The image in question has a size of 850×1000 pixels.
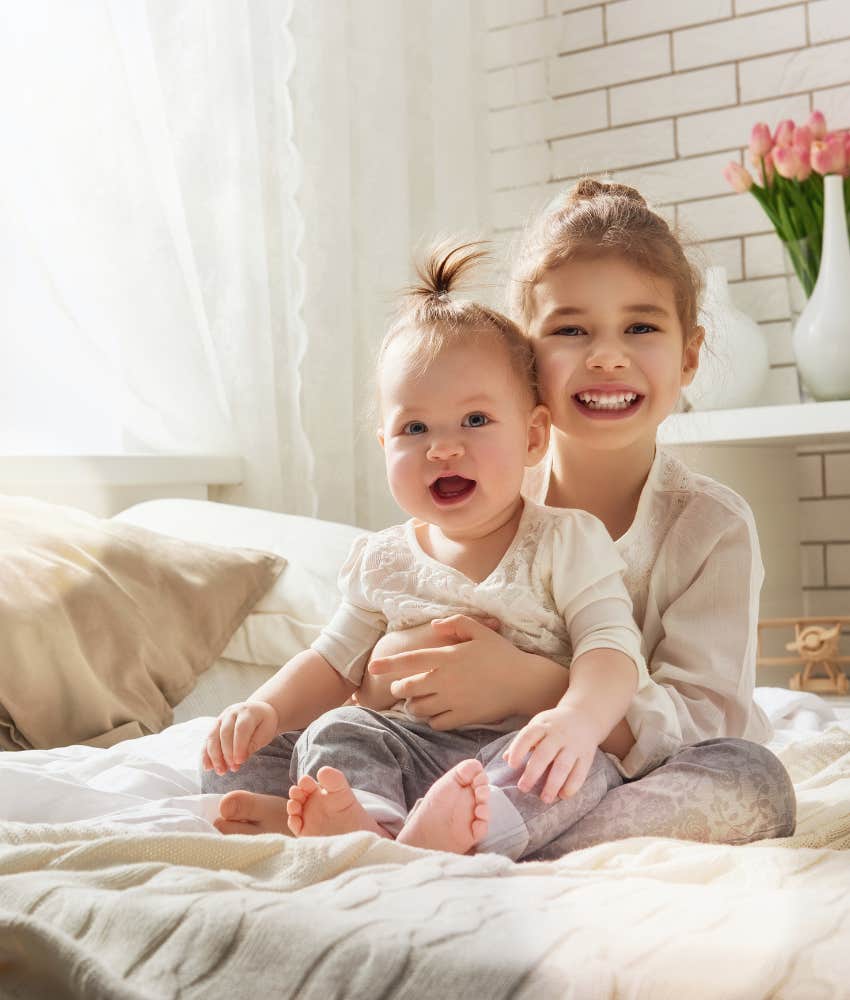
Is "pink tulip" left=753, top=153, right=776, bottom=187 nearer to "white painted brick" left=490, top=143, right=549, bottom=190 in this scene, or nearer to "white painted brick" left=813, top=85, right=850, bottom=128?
"white painted brick" left=813, top=85, right=850, bottom=128

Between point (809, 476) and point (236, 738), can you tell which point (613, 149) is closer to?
point (809, 476)

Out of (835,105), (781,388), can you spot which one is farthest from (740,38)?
(781,388)

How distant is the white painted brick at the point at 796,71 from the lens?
8.98 feet

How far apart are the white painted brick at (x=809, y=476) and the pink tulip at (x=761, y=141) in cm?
68

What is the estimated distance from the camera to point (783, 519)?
2727mm

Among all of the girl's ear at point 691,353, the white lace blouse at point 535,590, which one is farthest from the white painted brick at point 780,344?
the white lace blouse at point 535,590

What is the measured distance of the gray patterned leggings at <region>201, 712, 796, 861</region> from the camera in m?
0.94

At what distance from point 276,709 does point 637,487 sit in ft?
1.36

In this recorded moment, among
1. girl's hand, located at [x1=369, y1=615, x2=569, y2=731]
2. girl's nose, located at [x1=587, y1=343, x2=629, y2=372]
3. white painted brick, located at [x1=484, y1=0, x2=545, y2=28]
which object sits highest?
white painted brick, located at [x1=484, y1=0, x2=545, y2=28]

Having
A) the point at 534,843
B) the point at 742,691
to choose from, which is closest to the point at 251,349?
the point at 742,691

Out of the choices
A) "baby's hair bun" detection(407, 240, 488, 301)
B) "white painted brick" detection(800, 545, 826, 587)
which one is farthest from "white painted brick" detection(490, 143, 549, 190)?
"baby's hair bun" detection(407, 240, 488, 301)

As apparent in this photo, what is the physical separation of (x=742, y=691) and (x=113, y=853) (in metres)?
0.64

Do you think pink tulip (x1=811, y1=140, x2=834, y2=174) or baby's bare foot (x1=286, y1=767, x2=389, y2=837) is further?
pink tulip (x1=811, y1=140, x2=834, y2=174)

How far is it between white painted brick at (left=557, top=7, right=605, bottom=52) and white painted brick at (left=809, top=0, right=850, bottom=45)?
513mm
